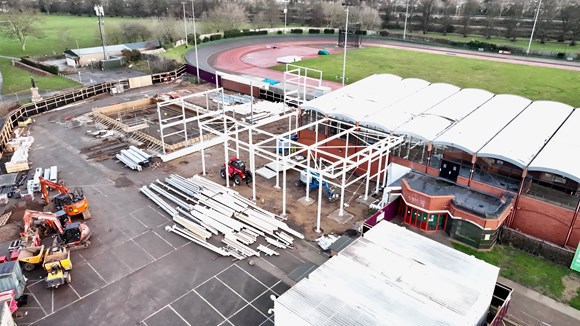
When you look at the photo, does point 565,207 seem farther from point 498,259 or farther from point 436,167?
point 436,167

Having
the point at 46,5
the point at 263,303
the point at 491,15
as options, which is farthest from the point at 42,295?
the point at 46,5

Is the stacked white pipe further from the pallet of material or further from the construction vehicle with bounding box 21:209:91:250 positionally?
the pallet of material

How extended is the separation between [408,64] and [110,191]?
63756 millimetres

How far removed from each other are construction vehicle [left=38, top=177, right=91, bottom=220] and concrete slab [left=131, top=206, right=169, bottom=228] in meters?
3.44

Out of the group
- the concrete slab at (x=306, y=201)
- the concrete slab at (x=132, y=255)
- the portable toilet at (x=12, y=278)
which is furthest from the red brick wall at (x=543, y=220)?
the portable toilet at (x=12, y=278)

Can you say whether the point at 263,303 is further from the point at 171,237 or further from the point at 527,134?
the point at 527,134

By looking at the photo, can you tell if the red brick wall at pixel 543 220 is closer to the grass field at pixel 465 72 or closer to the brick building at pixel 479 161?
the brick building at pixel 479 161

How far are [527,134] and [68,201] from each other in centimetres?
3550

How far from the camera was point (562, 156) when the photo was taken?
2773 centimetres

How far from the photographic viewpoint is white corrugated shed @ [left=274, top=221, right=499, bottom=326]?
1692 cm

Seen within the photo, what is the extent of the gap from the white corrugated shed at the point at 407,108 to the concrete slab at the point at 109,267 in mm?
21640

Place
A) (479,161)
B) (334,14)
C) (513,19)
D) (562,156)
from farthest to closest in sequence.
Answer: (334,14)
(513,19)
(479,161)
(562,156)

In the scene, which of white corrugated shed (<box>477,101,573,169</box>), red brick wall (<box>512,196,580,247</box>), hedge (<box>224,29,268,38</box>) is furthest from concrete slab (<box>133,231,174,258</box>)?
hedge (<box>224,29,268,38</box>)

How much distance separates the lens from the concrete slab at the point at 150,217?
28.9 metres
